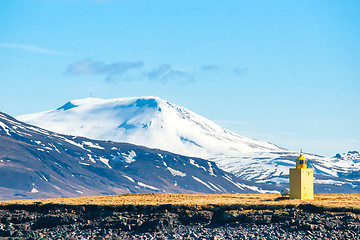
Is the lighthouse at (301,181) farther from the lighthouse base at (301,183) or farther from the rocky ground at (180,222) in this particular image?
the rocky ground at (180,222)

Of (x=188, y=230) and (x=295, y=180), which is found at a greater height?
(x=295, y=180)

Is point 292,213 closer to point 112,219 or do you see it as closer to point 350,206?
point 350,206

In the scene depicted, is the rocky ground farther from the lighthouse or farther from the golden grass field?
the lighthouse

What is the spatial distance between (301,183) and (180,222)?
12.7 m

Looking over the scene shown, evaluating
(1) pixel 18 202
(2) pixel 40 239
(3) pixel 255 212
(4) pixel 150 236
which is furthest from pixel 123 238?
(1) pixel 18 202

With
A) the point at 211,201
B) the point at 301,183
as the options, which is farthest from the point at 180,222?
the point at 301,183

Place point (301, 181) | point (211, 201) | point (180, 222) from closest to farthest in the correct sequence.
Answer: point (180, 222) → point (211, 201) → point (301, 181)

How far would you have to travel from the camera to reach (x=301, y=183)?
62469mm

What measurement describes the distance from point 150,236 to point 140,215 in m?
4.08

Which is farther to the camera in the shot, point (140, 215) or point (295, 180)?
point (295, 180)

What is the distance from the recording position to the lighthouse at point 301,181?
205 ft

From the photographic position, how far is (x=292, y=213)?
180 feet

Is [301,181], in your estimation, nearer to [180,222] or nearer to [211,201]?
[211,201]

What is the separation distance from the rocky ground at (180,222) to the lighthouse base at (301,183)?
6.50 metres
